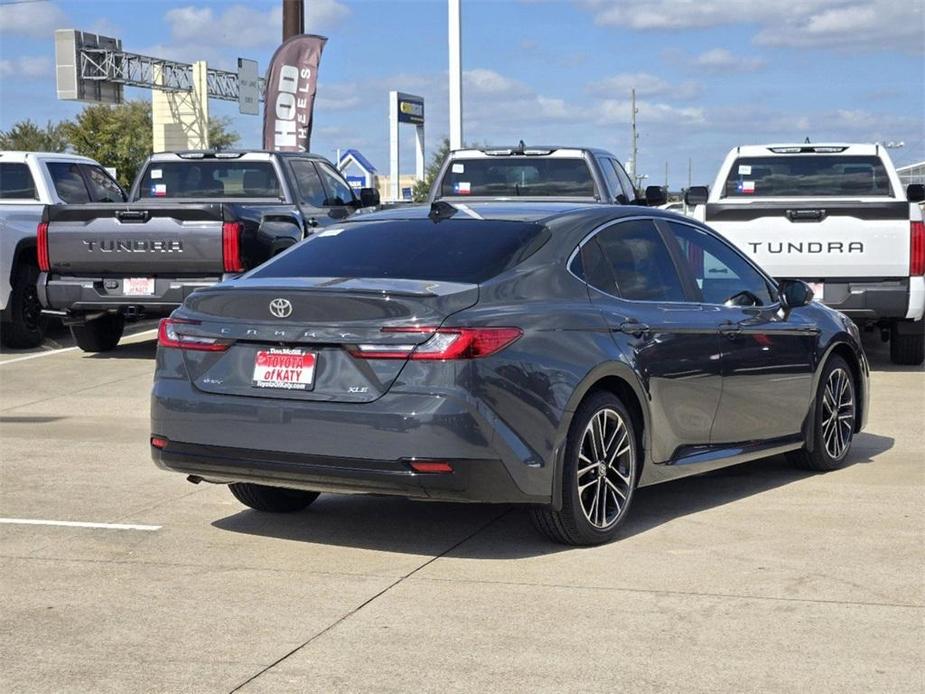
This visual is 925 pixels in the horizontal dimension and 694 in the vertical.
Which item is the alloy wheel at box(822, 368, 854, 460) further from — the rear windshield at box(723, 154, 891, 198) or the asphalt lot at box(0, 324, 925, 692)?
the rear windshield at box(723, 154, 891, 198)

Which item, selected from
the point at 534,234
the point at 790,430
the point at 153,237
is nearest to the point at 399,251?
the point at 534,234

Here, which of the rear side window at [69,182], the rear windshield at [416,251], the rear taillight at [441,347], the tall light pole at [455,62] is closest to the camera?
the rear taillight at [441,347]

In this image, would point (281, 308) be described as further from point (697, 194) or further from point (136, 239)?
point (697, 194)

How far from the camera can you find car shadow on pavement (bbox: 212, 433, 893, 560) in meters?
6.90

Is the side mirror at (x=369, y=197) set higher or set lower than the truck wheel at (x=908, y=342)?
higher

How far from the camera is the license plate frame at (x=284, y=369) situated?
637cm

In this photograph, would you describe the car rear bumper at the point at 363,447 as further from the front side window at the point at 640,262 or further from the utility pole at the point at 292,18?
the utility pole at the point at 292,18

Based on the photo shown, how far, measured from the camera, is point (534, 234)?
7031 mm

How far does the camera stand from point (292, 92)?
25.4 m

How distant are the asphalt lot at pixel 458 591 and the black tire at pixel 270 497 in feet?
0.33

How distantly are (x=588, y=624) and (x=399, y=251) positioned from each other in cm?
221

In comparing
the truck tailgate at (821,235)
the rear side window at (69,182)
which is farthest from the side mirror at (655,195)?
the rear side window at (69,182)

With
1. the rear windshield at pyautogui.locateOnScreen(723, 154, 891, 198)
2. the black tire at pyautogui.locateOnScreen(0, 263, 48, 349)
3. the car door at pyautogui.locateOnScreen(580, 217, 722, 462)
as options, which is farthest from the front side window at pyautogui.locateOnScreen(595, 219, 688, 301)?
the black tire at pyautogui.locateOnScreen(0, 263, 48, 349)

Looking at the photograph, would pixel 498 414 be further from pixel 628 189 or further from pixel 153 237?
pixel 628 189
